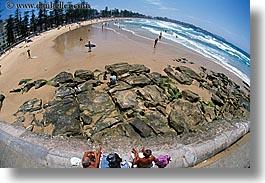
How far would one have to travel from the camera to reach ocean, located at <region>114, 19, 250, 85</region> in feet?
13.4

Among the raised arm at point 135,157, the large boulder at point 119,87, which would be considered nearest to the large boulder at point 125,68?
the large boulder at point 119,87

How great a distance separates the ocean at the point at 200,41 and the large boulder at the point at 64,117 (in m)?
1.84

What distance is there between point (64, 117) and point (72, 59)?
1264mm

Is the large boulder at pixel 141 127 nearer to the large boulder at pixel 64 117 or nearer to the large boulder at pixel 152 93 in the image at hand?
the large boulder at pixel 152 93

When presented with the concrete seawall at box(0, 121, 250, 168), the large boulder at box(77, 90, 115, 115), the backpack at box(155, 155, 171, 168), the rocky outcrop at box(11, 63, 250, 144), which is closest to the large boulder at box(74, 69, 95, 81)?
the rocky outcrop at box(11, 63, 250, 144)

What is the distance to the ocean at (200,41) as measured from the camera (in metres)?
4.08

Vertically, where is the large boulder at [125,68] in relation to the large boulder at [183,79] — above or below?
above

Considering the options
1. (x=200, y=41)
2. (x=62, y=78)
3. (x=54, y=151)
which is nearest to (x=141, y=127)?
(x=54, y=151)

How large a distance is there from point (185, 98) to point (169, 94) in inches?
11.0

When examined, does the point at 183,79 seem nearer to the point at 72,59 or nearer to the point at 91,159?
the point at 72,59

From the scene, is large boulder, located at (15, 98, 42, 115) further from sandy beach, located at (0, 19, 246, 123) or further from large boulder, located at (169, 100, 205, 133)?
large boulder, located at (169, 100, 205, 133)

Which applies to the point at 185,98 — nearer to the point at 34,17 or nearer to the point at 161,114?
the point at 161,114

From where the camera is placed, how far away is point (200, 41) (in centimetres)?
467

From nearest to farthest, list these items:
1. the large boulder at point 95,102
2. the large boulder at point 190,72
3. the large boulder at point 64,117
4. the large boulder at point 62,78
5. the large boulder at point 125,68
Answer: the large boulder at point 64,117 < the large boulder at point 95,102 < the large boulder at point 62,78 < the large boulder at point 125,68 < the large boulder at point 190,72
